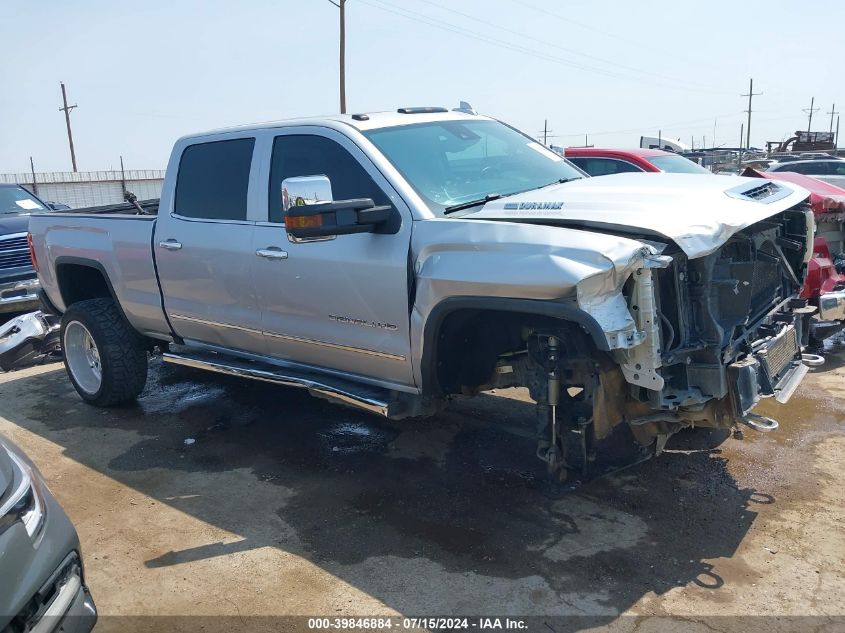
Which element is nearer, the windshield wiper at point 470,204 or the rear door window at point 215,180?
the windshield wiper at point 470,204

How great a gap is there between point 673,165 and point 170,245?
21.0ft

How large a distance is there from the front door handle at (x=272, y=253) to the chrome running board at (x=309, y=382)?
75cm

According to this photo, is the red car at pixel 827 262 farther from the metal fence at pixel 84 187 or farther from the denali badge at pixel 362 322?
the metal fence at pixel 84 187

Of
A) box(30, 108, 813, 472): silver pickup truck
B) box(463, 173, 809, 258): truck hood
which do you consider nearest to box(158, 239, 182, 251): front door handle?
box(30, 108, 813, 472): silver pickup truck

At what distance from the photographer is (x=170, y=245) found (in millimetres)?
5234

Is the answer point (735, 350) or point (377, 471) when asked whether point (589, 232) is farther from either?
point (377, 471)

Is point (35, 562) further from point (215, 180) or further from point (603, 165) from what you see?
point (603, 165)

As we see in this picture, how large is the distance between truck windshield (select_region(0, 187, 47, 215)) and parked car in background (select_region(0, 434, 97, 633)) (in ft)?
29.5

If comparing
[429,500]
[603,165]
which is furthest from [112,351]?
[603,165]

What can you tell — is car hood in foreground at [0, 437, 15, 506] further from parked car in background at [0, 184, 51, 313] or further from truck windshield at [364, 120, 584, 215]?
parked car in background at [0, 184, 51, 313]

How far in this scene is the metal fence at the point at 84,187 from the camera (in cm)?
3055

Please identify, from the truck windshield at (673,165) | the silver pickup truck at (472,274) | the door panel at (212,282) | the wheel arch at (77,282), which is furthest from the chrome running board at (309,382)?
the truck windshield at (673,165)

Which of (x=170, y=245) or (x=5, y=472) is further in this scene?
(x=170, y=245)

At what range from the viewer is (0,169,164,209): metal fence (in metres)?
30.5
